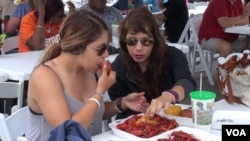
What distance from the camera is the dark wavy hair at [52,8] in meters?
3.89

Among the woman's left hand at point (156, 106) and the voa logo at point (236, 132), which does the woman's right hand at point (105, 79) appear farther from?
the voa logo at point (236, 132)

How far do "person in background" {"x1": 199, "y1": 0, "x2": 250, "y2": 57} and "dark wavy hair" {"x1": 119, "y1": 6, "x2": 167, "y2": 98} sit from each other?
283 cm

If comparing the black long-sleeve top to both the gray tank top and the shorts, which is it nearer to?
the gray tank top

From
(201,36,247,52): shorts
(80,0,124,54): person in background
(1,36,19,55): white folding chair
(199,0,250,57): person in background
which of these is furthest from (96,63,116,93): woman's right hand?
(201,36,247,52): shorts

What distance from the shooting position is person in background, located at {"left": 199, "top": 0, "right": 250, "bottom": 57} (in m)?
5.16

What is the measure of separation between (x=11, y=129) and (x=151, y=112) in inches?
26.6

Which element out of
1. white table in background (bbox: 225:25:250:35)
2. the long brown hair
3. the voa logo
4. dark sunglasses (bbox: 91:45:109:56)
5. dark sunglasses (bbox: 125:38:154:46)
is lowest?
white table in background (bbox: 225:25:250:35)

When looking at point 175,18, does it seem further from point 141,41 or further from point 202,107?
point 202,107

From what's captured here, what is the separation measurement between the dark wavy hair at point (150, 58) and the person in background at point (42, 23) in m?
1.48

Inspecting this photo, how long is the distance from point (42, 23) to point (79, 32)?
1.94 meters

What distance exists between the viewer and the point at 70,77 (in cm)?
206

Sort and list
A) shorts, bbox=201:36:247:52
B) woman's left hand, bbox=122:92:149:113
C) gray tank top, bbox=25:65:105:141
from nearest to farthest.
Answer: gray tank top, bbox=25:65:105:141, woman's left hand, bbox=122:92:149:113, shorts, bbox=201:36:247:52

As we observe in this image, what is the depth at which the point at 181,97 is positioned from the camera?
228 centimetres

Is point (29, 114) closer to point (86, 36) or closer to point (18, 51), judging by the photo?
point (86, 36)
